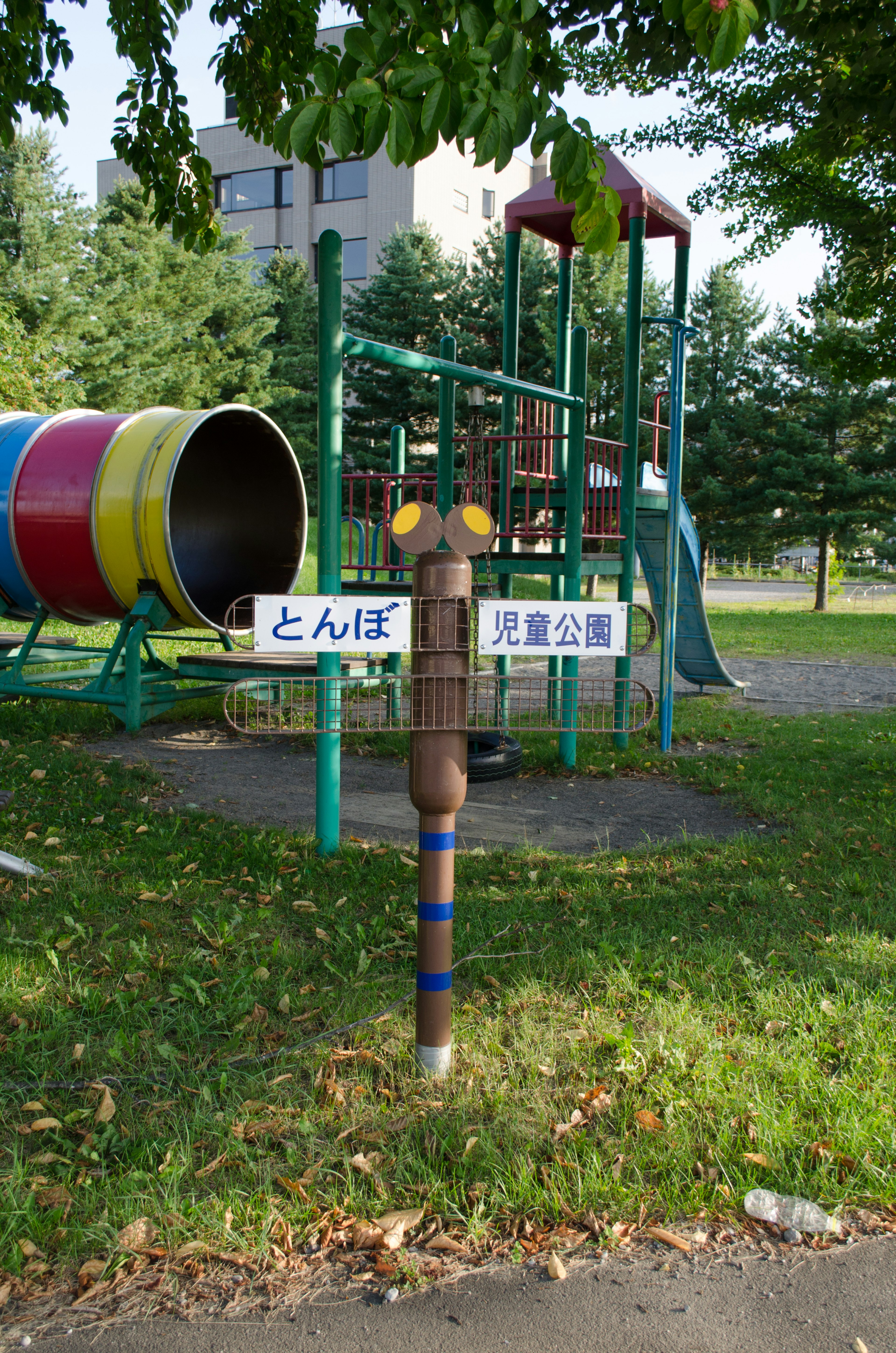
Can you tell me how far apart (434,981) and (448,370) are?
3981 mm

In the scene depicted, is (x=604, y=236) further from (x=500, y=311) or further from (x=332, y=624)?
(x=500, y=311)

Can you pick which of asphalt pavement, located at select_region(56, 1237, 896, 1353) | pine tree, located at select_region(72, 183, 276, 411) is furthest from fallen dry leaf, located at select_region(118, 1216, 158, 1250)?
pine tree, located at select_region(72, 183, 276, 411)

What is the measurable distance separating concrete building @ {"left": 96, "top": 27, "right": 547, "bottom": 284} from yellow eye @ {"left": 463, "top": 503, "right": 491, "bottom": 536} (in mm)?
35932

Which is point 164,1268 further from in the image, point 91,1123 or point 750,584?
point 750,584

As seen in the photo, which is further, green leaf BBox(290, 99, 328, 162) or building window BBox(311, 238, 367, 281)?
building window BBox(311, 238, 367, 281)

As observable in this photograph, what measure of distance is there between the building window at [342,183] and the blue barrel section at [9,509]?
104 feet

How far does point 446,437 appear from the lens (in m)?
8.24

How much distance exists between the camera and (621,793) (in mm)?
6406

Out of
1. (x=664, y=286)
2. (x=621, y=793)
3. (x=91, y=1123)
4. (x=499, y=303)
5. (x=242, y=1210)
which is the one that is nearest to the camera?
(x=242, y=1210)

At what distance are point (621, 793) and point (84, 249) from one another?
27.5m

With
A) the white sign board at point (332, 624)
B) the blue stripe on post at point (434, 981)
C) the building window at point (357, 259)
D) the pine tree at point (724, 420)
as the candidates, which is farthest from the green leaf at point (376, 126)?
the building window at point (357, 259)

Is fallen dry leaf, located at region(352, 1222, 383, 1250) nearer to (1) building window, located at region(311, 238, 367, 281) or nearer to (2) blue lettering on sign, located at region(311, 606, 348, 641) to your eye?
(2) blue lettering on sign, located at region(311, 606, 348, 641)

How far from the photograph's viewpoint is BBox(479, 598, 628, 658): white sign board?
2.62 metres

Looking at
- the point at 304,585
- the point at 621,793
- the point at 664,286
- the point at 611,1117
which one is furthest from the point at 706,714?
the point at 664,286
